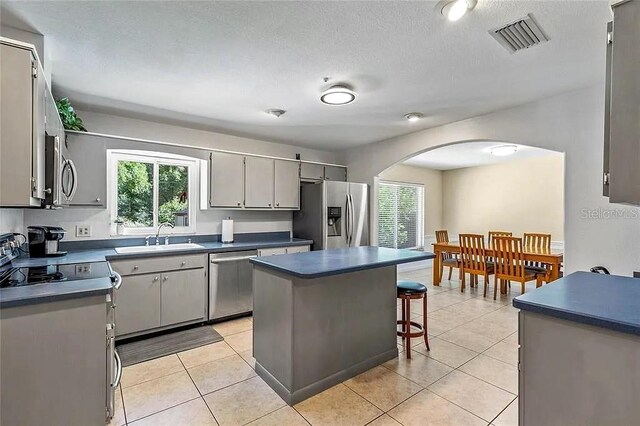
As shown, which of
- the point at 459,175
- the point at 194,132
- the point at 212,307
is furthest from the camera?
the point at 459,175

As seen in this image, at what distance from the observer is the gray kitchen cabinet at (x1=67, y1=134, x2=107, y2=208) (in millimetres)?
3039

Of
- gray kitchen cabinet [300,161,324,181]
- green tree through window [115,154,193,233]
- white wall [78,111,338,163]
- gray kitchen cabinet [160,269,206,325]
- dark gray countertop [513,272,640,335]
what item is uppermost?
white wall [78,111,338,163]

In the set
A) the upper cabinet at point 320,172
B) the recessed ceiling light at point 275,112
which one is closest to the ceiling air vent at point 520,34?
the recessed ceiling light at point 275,112

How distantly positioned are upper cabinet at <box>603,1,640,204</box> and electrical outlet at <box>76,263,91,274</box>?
9.63ft

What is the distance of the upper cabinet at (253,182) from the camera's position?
393 centimetres

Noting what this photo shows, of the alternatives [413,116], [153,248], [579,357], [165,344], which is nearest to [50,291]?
[165,344]

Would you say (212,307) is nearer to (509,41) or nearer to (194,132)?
(194,132)

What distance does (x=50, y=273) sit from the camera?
1959 mm

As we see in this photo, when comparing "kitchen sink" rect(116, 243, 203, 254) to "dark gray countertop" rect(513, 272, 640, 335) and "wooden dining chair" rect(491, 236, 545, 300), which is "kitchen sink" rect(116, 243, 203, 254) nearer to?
"dark gray countertop" rect(513, 272, 640, 335)

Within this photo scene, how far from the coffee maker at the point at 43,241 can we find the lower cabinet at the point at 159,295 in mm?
503

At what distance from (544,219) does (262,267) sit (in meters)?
6.15

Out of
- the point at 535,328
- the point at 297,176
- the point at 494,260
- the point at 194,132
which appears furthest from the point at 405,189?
the point at 535,328

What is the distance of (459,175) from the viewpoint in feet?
24.4

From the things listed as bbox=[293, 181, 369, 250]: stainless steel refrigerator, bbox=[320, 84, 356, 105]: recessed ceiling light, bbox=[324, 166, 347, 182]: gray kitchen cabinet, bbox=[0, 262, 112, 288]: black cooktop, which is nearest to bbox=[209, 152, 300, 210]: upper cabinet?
bbox=[293, 181, 369, 250]: stainless steel refrigerator
